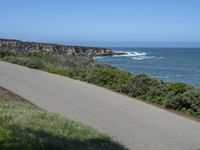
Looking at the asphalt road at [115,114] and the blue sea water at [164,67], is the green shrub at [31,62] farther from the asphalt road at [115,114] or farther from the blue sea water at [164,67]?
the blue sea water at [164,67]

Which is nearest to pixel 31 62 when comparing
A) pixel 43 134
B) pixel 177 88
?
pixel 177 88

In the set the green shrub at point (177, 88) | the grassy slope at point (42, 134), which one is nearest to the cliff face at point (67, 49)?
the green shrub at point (177, 88)

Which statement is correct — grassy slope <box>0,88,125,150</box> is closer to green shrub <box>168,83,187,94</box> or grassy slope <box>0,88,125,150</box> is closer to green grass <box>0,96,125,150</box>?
green grass <box>0,96,125,150</box>

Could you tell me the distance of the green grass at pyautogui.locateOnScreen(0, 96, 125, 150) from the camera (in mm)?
8555

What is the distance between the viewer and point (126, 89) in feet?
63.1

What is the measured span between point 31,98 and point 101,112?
3.23 meters

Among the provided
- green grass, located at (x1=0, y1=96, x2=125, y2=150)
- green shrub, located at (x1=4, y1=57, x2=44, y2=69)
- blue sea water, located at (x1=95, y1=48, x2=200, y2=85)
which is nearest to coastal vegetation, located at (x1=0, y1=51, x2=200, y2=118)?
green shrub, located at (x1=4, y1=57, x2=44, y2=69)

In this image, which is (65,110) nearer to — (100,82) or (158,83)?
(158,83)

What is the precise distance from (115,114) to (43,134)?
16.2ft

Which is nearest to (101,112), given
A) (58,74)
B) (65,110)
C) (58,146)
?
(65,110)

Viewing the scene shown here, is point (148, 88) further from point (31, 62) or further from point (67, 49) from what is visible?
point (67, 49)

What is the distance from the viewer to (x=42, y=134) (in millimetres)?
9734

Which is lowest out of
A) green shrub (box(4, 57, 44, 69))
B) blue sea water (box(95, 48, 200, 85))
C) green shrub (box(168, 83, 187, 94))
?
blue sea water (box(95, 48, 200, 85))

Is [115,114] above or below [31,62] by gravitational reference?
above
